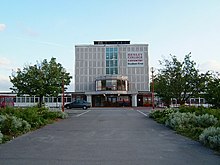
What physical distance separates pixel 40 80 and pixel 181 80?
45.5 ft

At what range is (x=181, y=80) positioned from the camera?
20406mm

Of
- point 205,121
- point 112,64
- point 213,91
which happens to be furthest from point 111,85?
point 205,121

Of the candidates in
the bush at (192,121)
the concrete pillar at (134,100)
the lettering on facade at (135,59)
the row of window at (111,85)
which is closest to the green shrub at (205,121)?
the bush at (192,121)

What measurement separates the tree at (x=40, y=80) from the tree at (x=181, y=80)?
36.6 feet

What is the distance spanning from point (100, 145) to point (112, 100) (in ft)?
158

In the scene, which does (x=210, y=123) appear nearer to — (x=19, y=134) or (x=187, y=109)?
(x=187, y=109)

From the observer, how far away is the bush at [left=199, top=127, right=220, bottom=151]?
27.5 feet

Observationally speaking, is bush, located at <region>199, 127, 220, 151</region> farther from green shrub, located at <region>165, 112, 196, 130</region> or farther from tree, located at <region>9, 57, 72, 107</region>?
tree, located at <region>9, 57, 72, 107</region>

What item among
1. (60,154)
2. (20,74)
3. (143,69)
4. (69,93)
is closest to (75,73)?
(69,93)

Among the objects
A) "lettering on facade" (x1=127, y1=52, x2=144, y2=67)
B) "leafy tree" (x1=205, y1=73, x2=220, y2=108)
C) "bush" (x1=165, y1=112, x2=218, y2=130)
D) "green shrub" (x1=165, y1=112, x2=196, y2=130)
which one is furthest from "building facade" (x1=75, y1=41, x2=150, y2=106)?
"bush" (x1=165, y1=112, x2=218, y2=130)

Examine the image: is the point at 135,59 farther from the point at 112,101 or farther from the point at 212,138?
the point at 212,138

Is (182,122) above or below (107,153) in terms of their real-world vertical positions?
above

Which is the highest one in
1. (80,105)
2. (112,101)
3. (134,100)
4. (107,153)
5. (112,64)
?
(112,64)

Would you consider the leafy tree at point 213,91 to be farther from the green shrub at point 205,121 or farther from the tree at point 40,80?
the tree at point 40,80
